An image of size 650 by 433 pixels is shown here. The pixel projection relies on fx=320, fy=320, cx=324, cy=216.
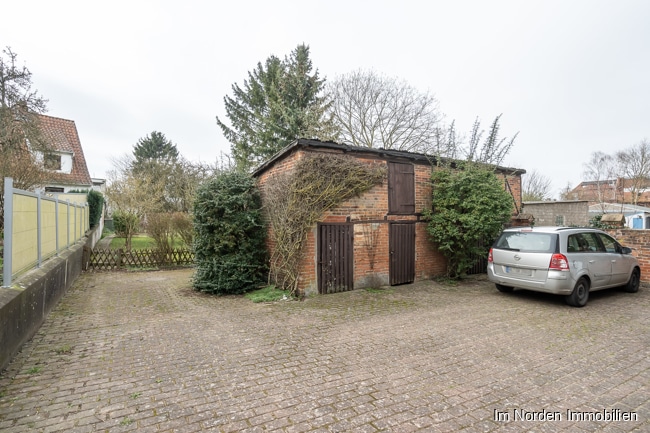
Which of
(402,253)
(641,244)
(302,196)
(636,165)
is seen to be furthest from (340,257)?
(636,165)

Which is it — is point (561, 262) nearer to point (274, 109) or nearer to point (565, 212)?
point (565, 212)

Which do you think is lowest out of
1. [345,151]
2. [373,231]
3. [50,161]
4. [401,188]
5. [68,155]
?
[373,231]

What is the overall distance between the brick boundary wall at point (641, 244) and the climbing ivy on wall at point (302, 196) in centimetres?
738

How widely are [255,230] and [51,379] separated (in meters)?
5.15

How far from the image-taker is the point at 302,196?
7094mm

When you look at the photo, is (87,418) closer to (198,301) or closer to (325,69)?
(198,301)

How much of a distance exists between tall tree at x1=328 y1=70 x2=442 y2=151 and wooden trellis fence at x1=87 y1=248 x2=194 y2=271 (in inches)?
476

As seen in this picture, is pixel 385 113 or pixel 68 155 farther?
pixel 68 155

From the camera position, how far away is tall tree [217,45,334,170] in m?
18.9

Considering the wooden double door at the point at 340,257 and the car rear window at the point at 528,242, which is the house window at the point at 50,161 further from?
the car rear window at the point at 528,242

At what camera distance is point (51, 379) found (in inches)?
133

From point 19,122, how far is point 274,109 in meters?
11.7

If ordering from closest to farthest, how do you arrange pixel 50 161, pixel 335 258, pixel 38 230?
pixel 38 230, pixel 335 258, pixel 50 161

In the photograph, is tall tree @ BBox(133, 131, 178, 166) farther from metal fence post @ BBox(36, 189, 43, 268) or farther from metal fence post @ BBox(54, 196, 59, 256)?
metal fence post @ BBox(36, 189, 43, 268)
